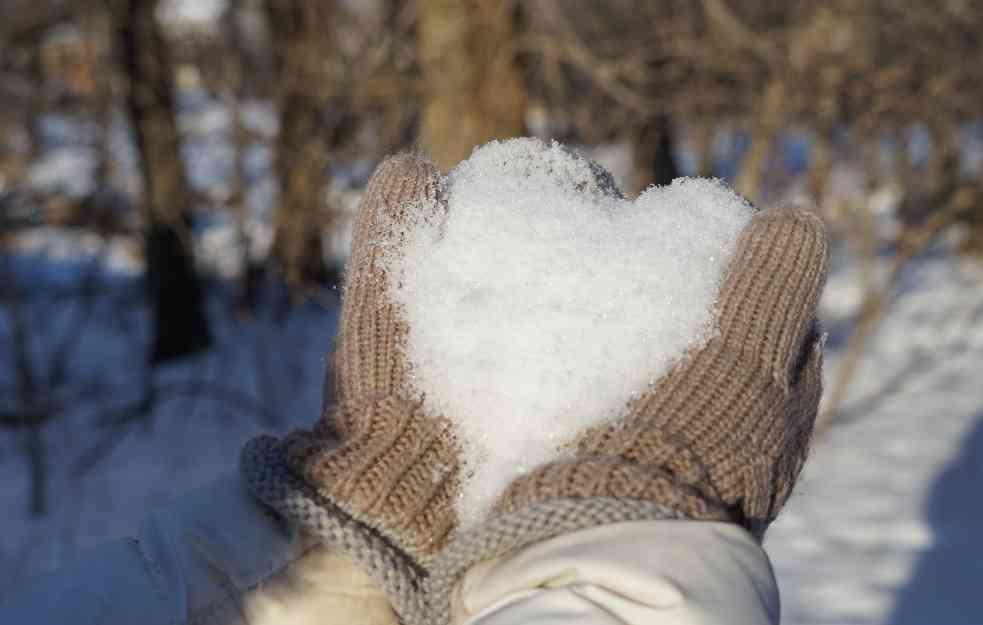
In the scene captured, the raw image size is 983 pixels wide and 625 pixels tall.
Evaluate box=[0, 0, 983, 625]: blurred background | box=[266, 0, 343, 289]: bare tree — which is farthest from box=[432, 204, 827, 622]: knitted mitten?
box=[266, 0, 343, 289]: bare tree

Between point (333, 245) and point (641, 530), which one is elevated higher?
point (641, 530)

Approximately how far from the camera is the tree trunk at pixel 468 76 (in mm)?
3734

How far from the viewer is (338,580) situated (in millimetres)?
1110

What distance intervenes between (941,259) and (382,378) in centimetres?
809

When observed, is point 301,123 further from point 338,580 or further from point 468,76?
point 338,580

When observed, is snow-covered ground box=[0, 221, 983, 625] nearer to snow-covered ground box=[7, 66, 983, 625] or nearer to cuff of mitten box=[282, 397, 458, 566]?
snow-covered ground box=[7, 66, 983, 625]

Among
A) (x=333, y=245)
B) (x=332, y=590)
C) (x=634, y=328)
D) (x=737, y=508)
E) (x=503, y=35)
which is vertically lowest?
(x=333, y=245)

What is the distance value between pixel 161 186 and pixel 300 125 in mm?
1298

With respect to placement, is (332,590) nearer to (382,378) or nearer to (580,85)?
(382,378)

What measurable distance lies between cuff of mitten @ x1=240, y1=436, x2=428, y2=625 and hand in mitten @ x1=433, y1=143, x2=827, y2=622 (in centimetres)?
5

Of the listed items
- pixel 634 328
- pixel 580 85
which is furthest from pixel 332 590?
pixel 580 85

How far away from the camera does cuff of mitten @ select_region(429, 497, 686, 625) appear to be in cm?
90

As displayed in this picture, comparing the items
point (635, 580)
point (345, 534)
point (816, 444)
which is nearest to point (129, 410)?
point (816, 444)

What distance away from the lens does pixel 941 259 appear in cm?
834
